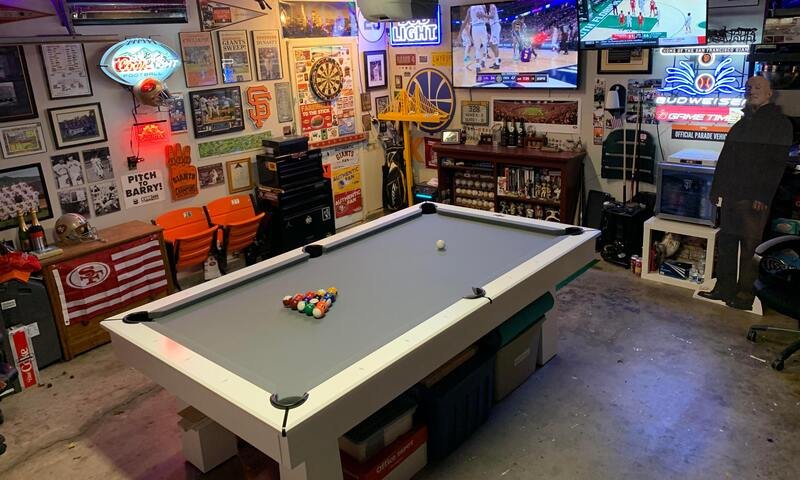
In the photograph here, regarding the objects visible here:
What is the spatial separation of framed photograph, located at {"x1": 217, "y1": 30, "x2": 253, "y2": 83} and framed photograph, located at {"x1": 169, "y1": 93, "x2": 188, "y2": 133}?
1.57 ft

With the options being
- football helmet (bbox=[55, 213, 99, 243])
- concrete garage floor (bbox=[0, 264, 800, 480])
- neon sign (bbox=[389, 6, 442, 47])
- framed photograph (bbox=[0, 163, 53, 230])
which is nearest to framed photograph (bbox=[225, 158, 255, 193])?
football helmet (bbox=[55, 213, 99, 243])

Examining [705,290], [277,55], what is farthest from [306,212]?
[705,290]

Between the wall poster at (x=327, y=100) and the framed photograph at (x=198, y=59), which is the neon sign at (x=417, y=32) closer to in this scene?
the wall poster at (x=327, y=100)

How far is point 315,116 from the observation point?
6312 mm

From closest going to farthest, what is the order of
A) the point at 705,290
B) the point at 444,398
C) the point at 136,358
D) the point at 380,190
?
the point at 136,358
the point at 444,398
the point at 705,290
the point at 380,190

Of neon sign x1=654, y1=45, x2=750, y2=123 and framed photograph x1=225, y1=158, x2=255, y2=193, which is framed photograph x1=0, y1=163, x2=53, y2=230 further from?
neon sign x1=654, y1=45, x2=750, y2=123

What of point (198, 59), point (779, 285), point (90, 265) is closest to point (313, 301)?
point (90, 265)

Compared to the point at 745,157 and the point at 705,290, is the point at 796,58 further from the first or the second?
the point at 705,290

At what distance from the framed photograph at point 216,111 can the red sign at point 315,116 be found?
0.76 metres

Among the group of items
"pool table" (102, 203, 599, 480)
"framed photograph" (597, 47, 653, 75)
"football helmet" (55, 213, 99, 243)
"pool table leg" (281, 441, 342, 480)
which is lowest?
"pool table leg" (281, 441, 342, 480)

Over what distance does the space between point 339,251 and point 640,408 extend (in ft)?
6.59

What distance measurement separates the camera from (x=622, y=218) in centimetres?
530

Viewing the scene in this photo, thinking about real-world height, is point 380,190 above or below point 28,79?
below

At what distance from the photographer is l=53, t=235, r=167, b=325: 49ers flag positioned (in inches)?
166
